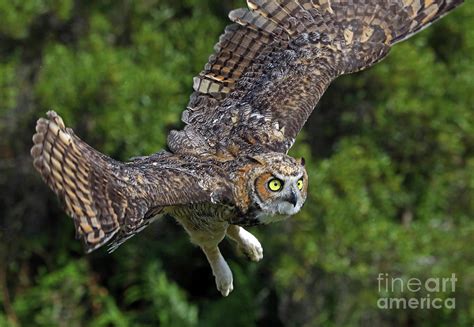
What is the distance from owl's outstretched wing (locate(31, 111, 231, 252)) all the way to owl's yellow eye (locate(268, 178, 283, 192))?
0.36 metres

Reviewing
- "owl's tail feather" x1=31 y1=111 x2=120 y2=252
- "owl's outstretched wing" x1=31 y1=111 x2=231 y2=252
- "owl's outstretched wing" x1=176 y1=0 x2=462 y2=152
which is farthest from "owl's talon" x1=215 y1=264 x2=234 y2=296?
"owl's tail feather" x1=31 y1=111 x2=120 y2=252

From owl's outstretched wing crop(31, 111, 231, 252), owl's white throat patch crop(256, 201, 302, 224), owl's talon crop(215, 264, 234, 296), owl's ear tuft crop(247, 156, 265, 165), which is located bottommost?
owl's talon crop(215, 264, 234, 296)

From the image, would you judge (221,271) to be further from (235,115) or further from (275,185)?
(275,185)

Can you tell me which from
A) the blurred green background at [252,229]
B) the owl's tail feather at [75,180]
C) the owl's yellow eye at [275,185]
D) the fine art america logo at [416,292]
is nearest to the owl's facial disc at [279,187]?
the owl's yellow eye at [275,185]

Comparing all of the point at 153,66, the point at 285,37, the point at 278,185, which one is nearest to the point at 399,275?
the point at 153,66

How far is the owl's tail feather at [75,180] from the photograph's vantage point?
6.13 metres

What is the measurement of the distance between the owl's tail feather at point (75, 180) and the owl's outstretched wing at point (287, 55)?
3.81ft

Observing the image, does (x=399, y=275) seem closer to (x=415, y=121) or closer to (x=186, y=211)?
(x=415, y=121)

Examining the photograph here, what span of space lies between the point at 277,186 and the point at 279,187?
12 mm

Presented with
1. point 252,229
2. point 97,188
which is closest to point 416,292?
point 252,229

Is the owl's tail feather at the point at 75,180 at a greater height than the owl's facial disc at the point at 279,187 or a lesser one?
greater

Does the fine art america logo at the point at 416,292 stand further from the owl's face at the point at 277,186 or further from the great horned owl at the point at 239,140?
the owl's face at the point at 277,186

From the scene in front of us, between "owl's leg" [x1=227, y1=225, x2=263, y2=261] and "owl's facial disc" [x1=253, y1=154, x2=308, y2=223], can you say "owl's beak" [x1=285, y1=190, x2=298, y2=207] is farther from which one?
"owl's leg" [x1=227, y1=225, x2=263, y2=261]

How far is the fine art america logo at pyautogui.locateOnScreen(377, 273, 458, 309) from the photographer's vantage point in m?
12.8
